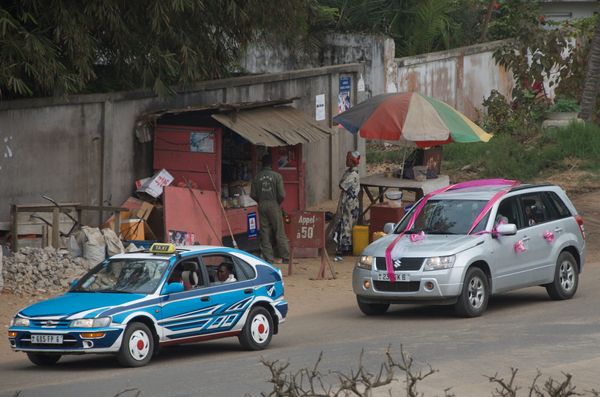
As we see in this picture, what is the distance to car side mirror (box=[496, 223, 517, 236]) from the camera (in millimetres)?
16438

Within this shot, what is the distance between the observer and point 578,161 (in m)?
29.2

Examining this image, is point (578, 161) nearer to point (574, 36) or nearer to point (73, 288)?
point (574, 36)

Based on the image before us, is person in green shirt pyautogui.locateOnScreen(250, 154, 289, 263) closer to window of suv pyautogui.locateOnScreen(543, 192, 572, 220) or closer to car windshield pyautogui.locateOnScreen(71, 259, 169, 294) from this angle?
window of suv pyautogui.locateOnScreen(543, 192, 572, 220)

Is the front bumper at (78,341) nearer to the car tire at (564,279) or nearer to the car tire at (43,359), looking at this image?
the car tire at (43,359)

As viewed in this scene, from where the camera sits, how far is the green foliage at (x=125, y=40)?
18.6 meters

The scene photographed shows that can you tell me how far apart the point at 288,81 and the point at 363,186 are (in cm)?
329

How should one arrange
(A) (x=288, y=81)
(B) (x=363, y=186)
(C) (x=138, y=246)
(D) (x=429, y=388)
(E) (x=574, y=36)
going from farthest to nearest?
(E) (x=574, y=36), (A) (x=288, y=81), (B) (x=363, y=186), (C) (x=138, y=246), (D) (x=429, y=388)

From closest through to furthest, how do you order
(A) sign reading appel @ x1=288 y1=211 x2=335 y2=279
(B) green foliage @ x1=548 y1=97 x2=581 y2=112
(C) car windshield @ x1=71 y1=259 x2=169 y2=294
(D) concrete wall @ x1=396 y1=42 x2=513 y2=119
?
(C) car windshield @ x1=71 y1=259 x2=169 y2=294 < (A) sign reading appel @ x1=288 y1=211 x2=335 y2=279 < (D) concrete wall @ x1=396 y1=42 x2=513 y2=119 < (B) green foliage @ x1=548 y1=97 x2=581 y2=112

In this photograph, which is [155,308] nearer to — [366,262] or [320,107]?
[366,262]

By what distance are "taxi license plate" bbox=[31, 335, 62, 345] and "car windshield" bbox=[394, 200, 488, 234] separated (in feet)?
19.5

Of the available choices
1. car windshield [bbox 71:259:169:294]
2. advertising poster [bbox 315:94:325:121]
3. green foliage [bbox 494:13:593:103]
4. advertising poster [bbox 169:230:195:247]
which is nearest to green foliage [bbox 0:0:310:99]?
advertising poster [bbox 315:94:325:121]

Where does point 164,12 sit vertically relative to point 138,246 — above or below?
above

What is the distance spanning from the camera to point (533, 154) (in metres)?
29.3

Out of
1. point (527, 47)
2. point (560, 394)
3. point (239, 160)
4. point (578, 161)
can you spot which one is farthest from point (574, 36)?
point (560, 394)
